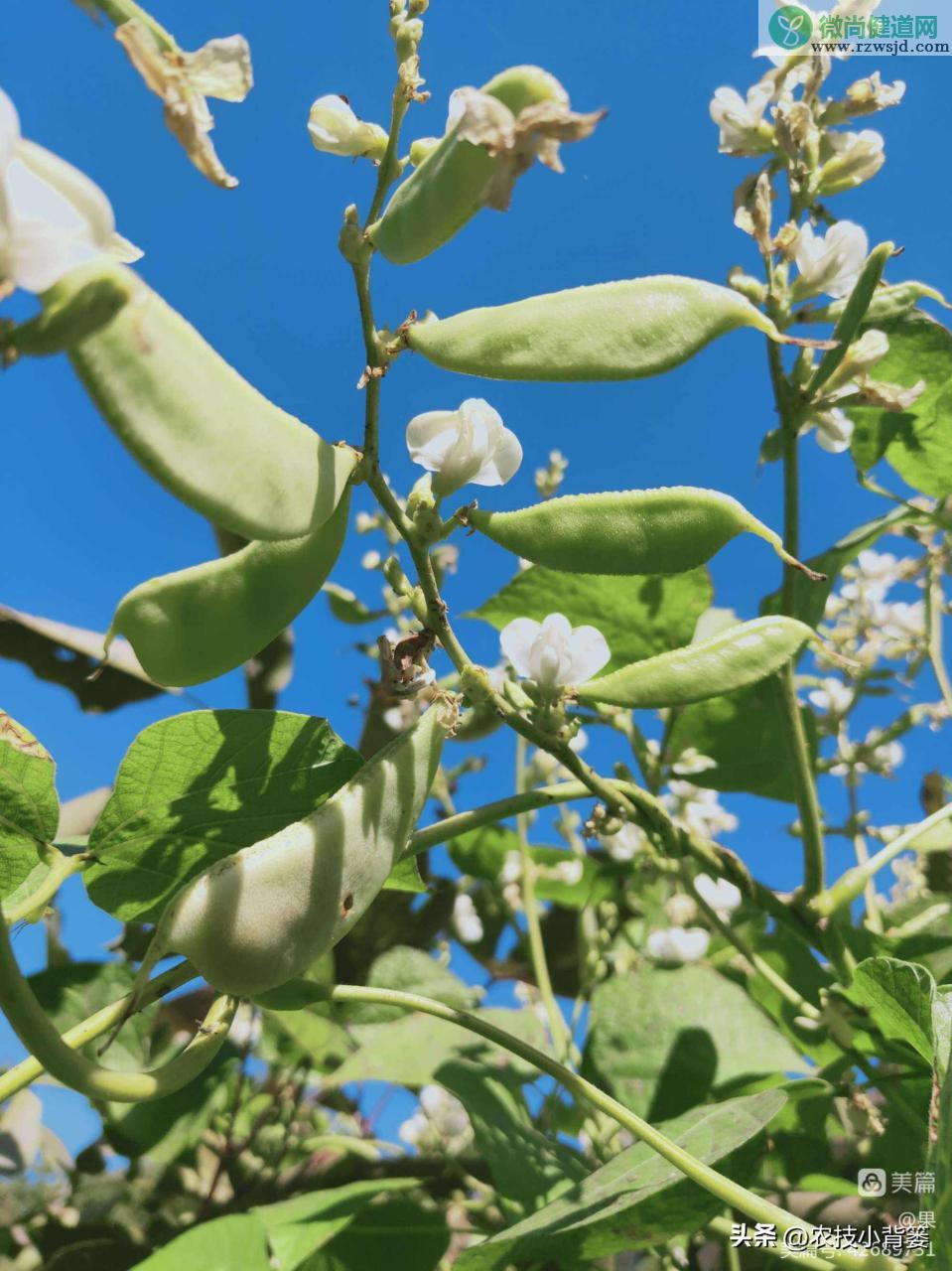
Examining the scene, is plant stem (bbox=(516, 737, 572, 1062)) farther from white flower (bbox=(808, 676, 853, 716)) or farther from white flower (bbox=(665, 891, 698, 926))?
white flower (bbox=(808, 676, 853, 716))

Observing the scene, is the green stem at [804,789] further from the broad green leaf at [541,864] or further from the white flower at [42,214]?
the white flower at [42,214]

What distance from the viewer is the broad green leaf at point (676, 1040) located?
1.24 m

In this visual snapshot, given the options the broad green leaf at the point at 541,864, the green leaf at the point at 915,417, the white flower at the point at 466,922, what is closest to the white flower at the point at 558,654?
the green leaf at the point at 915,417

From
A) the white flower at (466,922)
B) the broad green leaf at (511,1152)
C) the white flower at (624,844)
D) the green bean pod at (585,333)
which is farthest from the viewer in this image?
the white flower at (466,922)

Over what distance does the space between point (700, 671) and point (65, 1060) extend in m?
0.53

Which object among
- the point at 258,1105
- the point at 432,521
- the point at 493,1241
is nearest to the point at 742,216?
the point at 432,521

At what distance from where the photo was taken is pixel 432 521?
795 millimetres

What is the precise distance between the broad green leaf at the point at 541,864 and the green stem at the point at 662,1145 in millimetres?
740

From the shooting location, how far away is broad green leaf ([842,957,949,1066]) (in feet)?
2.71

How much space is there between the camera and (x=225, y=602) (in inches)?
29.0

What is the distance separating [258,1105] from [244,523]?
4.86ft

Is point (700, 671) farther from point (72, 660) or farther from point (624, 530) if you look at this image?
point (72, 660)

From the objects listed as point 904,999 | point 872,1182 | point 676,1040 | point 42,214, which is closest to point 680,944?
point 676,1040

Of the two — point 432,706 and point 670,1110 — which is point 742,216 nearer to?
point 432,706
